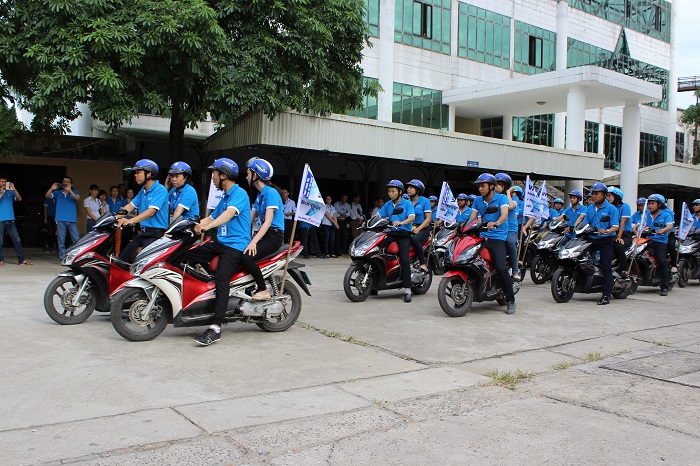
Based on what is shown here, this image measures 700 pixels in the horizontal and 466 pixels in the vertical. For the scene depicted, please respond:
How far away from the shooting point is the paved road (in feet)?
13.1

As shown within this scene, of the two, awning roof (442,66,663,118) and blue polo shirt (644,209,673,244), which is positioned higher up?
awning roof (442,66,663,118)

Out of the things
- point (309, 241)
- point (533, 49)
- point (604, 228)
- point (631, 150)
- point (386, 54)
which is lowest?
point (309, 241)

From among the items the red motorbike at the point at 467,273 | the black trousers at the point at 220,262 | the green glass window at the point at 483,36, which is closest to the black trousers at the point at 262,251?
the black trousers at the point at 220,262

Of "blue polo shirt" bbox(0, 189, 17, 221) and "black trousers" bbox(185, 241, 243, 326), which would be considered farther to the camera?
"blue polo shirt" bbox(0, 189, 17, 221)

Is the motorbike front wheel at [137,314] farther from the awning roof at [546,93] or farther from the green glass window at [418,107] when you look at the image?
the awning roof at [546,93]

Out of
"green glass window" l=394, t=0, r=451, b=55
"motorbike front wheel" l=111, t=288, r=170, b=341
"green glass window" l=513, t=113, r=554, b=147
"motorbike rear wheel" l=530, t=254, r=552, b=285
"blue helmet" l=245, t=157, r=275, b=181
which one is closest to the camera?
"motorbike front wheel" l=111, t=288, r=170, b=341

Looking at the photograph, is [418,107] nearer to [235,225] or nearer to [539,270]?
[539,270]

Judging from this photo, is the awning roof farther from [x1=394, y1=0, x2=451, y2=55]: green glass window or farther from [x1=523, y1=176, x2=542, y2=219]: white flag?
[x1=523, y1=176, x2=542, y2=219]: white flag

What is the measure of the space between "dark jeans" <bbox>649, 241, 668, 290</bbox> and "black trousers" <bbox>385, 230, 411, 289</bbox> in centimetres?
521

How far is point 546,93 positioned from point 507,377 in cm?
2366

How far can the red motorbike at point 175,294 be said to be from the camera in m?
6.57

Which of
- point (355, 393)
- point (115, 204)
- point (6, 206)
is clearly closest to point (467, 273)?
point (355, 393)

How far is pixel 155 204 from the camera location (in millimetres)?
7723

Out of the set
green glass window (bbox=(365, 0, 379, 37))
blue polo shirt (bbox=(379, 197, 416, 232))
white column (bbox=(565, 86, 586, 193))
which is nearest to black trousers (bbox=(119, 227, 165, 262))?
blue polo shirt (bbox=(379, 197, 416, 232))
